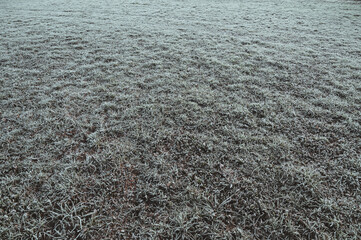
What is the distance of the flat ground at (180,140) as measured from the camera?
2061 millimetres

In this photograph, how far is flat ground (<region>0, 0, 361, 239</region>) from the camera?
2.06m

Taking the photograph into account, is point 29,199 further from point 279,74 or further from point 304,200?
point 279,74

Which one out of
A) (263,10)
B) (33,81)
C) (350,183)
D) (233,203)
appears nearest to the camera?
(233,203)

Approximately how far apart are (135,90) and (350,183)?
383cm

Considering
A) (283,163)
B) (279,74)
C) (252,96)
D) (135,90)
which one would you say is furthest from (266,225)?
(279,74)

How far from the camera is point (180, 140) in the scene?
2.96 m

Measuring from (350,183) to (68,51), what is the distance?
7.27m

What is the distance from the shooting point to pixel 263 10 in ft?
35.9

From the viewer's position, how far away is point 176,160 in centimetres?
268

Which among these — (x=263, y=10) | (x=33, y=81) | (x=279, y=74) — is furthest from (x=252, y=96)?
(x=263, y=10)

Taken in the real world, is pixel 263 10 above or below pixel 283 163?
above

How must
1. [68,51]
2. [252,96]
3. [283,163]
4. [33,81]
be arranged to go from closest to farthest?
1. [283,163]
2. [252,96]
3. [33,81]
4. [68,51]

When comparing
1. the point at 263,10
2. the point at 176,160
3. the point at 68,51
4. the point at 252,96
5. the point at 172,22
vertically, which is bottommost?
the point at 176,160

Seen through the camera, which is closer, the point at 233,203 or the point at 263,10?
the point at 233,203
